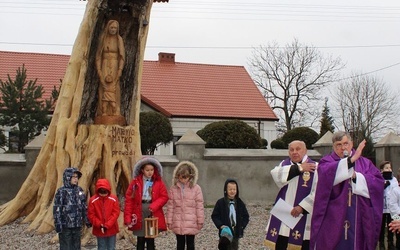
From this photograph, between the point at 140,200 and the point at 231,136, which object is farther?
the point at 231,136

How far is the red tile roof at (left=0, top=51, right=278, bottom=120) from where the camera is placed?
2942cm

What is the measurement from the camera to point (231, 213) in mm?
6914

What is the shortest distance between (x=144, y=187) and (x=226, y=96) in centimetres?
2462

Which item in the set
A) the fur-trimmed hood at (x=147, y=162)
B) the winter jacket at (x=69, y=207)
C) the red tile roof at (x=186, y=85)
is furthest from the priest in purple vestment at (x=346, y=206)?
the red tile roof at (x=186, y=85)

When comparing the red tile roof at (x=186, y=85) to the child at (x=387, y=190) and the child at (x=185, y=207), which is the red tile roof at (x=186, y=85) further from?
the child at (x=185, y=207)

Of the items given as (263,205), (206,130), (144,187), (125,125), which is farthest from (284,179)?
(206,130)

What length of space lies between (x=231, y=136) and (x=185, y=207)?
12778 millimetres

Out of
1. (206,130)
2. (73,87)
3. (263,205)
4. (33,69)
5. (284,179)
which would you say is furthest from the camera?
(33,69)

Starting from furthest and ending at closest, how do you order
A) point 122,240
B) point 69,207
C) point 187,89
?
point 187,89, point 122,240, point 69,207

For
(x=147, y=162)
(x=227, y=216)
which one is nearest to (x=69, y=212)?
(x=147, y=162)

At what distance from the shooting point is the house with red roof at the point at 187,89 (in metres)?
29.4

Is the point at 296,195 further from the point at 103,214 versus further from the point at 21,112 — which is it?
the point at 21,112

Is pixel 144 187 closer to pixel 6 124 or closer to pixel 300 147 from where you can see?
pixel 300 147

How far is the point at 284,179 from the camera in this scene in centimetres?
628
